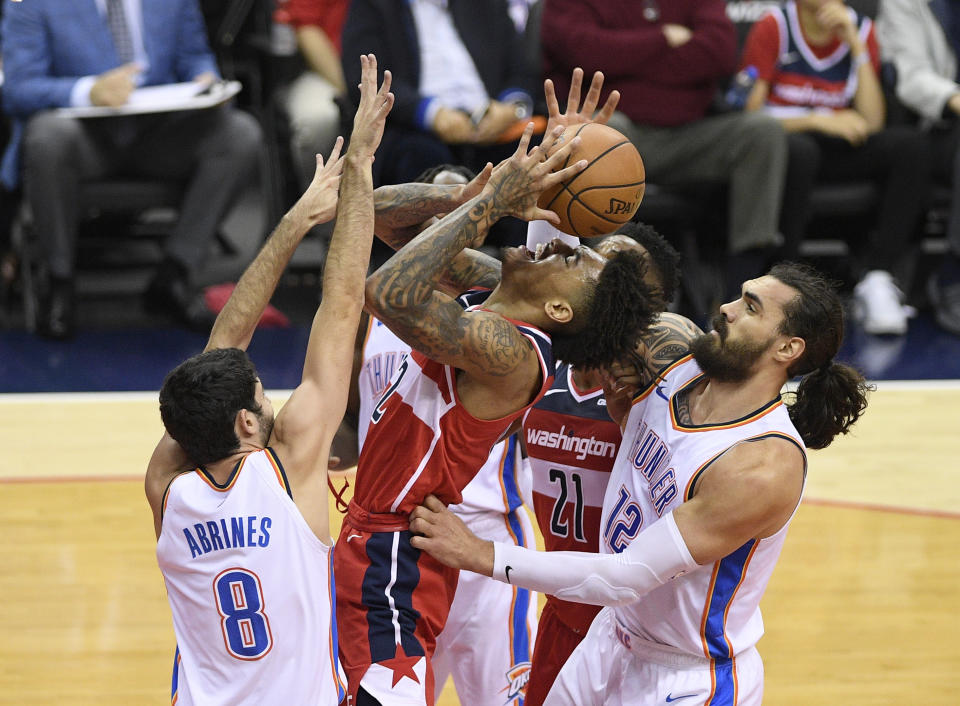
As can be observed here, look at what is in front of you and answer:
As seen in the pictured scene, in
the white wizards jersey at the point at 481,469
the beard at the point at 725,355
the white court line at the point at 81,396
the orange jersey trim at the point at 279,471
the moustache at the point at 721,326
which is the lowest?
the white court line at the point at 81,396

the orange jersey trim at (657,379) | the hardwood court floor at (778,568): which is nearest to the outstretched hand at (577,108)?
the orange jersey trim at (657,379)

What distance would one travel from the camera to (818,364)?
3113 mm

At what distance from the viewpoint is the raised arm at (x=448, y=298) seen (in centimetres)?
289

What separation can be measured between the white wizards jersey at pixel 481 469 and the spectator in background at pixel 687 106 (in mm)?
3930

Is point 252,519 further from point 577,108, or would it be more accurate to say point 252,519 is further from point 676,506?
point 577,108

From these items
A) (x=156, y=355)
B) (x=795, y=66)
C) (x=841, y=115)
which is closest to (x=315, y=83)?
(x=156, y=355)

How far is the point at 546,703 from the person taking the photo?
11.2 ft

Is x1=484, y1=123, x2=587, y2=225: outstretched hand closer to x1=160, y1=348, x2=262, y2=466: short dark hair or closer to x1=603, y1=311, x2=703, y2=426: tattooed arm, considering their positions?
x1=603, y1=311, x2=703, y2=426: tattooed arm

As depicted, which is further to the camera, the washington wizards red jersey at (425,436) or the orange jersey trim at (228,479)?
the washington wizards red jersey at (425,436)

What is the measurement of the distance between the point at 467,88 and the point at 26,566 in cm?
379

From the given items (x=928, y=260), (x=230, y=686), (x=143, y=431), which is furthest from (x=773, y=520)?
(x=928, y=260)

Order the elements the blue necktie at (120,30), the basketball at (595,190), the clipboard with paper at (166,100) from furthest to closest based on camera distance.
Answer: the blue necktie at (120,30) → the clipboard with paper at (166,100) → the basketball at (595,190)

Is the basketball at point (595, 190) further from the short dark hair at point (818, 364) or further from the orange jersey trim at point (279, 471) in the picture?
the orange jersey trim at point (279, 471)

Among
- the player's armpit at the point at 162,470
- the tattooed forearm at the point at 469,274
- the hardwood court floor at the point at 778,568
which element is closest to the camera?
the player's armpit at the point at 162,470
